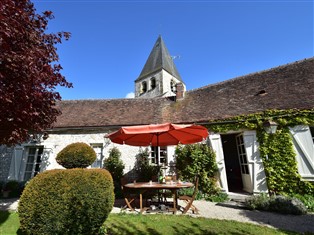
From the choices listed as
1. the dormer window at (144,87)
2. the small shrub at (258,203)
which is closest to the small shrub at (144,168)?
the small shrub at (258,203)

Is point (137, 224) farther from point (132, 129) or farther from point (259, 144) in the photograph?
point (259, 144)

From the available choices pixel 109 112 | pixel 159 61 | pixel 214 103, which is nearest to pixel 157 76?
pixel 159 61

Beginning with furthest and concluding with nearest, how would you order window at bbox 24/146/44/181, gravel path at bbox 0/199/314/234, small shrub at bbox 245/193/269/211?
window at bbox 24/146/44/181
small shrub at bbox 245/193/269/211
gravel path at bbox 0/199/314/234

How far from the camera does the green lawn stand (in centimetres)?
402

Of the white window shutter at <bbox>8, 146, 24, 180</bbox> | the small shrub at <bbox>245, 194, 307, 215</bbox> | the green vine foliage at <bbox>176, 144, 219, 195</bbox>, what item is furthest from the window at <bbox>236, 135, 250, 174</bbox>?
the white window shutter at <bbox>8, 146, 24, 180</bbox>

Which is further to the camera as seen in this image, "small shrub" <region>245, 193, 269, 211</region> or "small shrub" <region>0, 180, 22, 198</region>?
"small shrub" <region>0, 180, 22, 198</region>

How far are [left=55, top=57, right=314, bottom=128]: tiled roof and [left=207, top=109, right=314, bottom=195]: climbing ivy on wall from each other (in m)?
0.50

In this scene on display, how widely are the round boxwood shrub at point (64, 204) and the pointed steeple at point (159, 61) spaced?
2631cm

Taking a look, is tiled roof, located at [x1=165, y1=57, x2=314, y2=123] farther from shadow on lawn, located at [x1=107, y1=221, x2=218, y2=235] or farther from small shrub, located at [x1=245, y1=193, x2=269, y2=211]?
shadow on lawn, located at [x1=107, y1=221, x2=218, y2=235]

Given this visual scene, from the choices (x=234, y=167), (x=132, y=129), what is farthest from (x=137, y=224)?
(x=234, y=167)

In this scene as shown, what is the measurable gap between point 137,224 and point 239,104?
707cm

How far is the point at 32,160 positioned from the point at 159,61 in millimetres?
24124

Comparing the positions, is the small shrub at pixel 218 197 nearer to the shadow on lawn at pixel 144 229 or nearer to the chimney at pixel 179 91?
the shadow on lawn at pixel 144 229

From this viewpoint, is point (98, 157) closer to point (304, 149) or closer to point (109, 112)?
point (109, 112)
